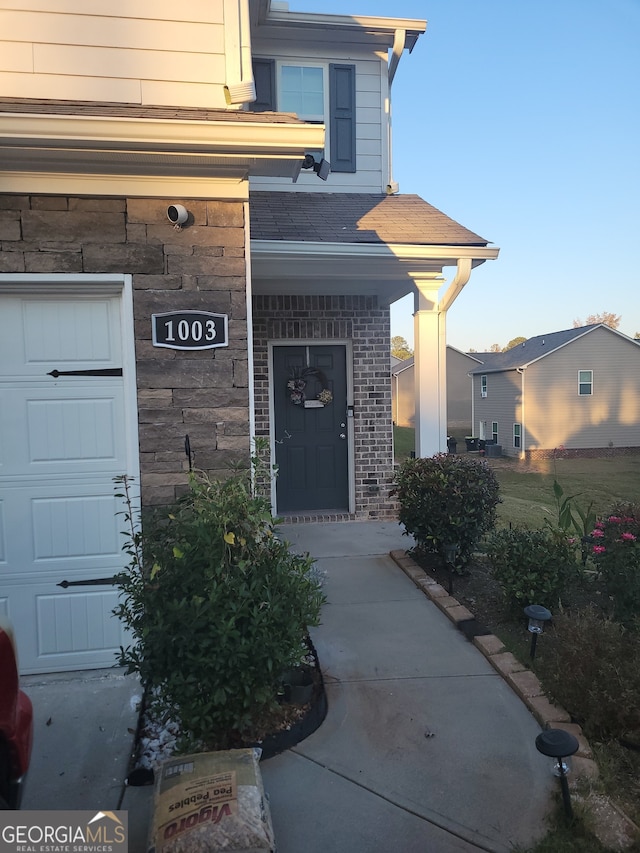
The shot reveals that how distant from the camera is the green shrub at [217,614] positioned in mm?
2385

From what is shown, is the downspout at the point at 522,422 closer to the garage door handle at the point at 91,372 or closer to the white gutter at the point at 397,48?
the white gutter at the point at 397,48

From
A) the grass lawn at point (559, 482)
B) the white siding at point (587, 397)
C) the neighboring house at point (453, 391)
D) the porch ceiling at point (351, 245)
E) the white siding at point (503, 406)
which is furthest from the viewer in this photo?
the neighboring house at point (453, 391)

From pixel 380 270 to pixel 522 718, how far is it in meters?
4.12

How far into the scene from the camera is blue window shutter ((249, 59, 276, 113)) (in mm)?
6875

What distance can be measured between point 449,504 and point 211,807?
3.14 meters

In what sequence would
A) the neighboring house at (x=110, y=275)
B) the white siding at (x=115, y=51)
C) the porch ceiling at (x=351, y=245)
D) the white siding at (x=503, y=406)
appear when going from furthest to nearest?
the white siding at (x=503, y=406)
the porch ceiling at (x=351, y=245)
the white siding at (x=115, y=51)
the neighboring house at (x=110, y=275)

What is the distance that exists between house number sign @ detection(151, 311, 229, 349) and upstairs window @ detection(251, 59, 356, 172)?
4390 mm

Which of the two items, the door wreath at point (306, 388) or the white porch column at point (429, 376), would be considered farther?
the door wreath at point (306, 388)

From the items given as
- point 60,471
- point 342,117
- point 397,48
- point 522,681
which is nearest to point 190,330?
point 60,471

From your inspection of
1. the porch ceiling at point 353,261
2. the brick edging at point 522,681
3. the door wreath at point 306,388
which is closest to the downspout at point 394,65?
the porch ceiling at point 353,261

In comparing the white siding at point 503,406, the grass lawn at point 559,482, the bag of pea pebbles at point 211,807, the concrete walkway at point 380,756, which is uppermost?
the white siding at point 503,406

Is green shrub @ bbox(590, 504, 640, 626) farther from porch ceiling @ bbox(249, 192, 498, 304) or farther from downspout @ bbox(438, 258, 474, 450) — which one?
porch ceiling @ bbox(249, 192, 498, 304)

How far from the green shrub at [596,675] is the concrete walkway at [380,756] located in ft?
0.83

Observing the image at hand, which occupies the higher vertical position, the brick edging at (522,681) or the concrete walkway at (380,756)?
the brick edging at (522,681)
